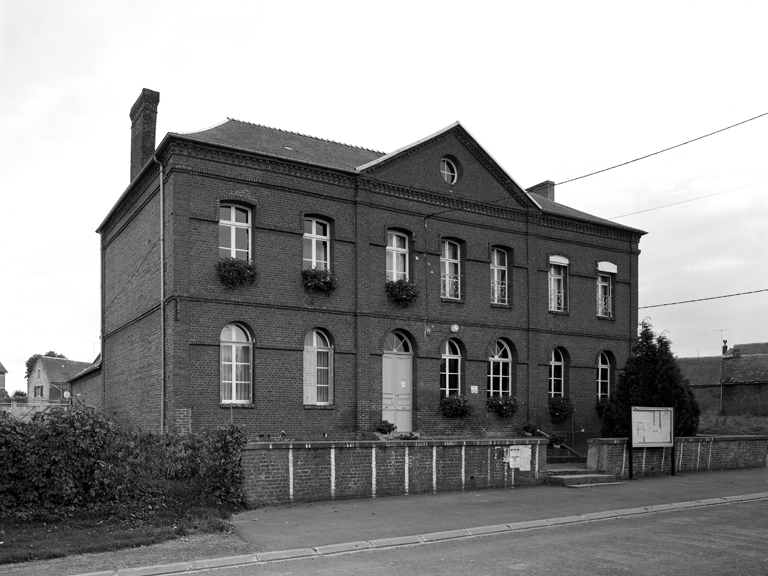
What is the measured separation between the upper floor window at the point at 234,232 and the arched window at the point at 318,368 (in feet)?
9.85

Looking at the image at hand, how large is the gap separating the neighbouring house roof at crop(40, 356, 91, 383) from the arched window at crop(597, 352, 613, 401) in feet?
202

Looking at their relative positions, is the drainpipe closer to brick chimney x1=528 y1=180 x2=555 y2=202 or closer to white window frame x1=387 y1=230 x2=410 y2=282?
white window frame x1=387 y1=230 x2=410 y2=282

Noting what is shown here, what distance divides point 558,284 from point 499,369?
4.40m

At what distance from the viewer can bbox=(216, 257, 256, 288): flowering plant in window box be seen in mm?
19500

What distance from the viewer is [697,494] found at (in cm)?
1670

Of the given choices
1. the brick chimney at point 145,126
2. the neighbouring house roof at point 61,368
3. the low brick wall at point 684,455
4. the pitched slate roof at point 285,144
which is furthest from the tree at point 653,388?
the neighbouring house roof at point 61,368

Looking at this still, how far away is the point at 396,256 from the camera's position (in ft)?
76.1

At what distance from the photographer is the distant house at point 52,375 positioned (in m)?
75.8

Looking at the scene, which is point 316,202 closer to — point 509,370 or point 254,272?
point 254,272

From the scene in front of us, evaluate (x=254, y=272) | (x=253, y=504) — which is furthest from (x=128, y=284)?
(x=253, y=504)

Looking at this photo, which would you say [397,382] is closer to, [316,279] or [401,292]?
[401,292]

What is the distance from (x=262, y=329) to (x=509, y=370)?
361 inches

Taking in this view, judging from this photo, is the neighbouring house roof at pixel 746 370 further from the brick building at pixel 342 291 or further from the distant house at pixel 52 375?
the distant house at pixel 52 375

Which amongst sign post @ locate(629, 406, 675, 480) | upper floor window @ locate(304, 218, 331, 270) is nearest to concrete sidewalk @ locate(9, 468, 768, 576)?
sign post @ locate(629, 406, 675, 480)
